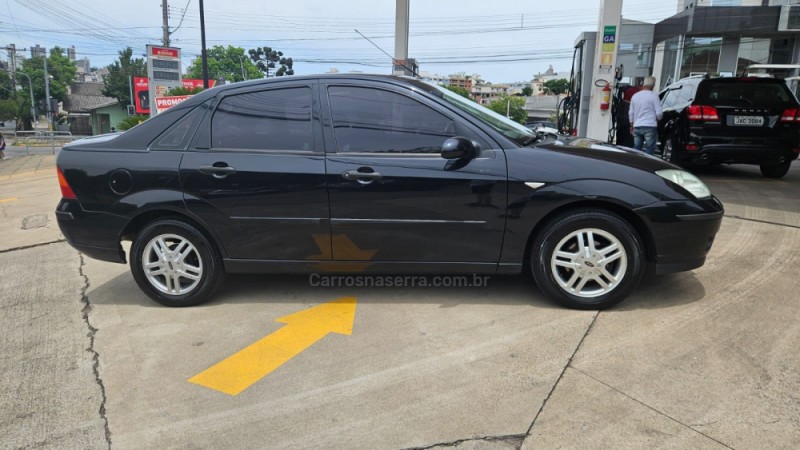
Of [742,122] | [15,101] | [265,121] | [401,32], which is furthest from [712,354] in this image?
[15,101]

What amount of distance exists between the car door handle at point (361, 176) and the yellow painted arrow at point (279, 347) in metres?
0.94

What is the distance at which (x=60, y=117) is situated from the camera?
7638 centimetres

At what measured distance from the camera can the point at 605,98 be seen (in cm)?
1011

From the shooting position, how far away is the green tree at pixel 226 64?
9650 cm

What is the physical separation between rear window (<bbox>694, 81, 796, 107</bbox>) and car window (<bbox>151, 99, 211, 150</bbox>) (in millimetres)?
7240

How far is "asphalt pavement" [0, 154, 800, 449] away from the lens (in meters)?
2.50

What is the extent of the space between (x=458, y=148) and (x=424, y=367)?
1363 mm

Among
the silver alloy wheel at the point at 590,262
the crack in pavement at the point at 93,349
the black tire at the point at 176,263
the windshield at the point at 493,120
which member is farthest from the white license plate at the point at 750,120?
the crack in pavement at the point at 93,349

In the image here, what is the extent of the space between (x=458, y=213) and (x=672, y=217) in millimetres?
1362

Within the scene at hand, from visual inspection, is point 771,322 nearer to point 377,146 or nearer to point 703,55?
point 377,146

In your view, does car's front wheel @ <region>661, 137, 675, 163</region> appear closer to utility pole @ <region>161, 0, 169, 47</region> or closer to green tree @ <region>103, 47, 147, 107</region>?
utility pole @ <region>161, 0, 169, 47</region>

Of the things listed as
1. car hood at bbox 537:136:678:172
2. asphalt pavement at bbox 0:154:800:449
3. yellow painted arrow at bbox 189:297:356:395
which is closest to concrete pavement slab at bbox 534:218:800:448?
asphalt pavement at bbox 0:154:800:449

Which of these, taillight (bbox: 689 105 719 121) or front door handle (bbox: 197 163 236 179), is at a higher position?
taillight (bbox: 689 105 719 121)

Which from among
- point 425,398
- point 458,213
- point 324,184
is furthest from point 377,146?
point 425,398
